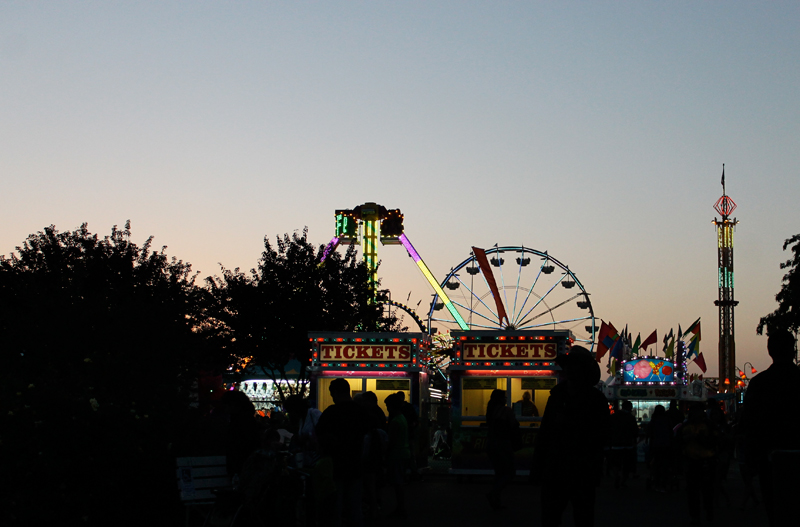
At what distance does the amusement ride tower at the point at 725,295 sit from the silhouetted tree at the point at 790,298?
1780 inches

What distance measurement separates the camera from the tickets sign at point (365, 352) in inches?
823

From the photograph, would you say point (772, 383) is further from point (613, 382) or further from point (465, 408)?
point (613, 382)

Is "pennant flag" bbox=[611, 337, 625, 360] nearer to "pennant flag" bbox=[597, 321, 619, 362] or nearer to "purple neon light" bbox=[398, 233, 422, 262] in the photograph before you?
"pennant flag" bbox=[597, 321, 619, 362]

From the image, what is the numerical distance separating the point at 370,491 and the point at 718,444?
13.4 ft

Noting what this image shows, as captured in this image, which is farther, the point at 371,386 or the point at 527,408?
the point at 371,386

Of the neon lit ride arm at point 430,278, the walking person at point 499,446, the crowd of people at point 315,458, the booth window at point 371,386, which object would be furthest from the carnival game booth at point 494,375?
the neon lit ride arm at point 430,278

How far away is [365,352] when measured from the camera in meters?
20.9

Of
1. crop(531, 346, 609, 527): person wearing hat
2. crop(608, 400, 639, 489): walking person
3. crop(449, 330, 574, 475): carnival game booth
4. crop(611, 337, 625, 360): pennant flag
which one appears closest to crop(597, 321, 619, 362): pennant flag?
crop(611, 337, 625, 360): pennant flag

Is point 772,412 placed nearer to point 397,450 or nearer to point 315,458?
point 315,458

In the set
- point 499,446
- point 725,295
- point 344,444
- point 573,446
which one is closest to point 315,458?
point 344,444

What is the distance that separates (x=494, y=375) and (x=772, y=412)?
525 inches

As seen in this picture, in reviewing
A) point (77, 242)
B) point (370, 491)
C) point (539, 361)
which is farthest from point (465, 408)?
point (77, 242)

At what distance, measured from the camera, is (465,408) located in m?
20.2

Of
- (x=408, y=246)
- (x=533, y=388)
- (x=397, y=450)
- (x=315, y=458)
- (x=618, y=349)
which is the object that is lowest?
(x=397, y=450)
